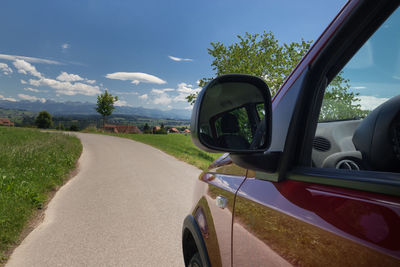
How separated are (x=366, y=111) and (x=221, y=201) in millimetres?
906

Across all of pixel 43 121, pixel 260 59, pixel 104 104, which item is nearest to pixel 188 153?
pixel 260 59

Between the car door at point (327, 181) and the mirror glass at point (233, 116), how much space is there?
118mm

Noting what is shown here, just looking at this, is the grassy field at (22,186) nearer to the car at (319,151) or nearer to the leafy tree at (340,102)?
the car at (319,151)

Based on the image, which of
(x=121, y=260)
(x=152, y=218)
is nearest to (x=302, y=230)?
(x=121, y=260)

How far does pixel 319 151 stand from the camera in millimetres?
1325

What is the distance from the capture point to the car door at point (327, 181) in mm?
750

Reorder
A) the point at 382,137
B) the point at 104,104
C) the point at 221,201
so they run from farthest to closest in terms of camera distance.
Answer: the point at 104,104
the point at 221,201
the point at 382,137

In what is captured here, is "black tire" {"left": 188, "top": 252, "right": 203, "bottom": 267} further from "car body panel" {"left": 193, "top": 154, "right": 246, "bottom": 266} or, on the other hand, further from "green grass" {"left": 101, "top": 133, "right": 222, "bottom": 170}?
"green grass" {"left": 101, "top": 133, "right": 222, "bottom": 170}

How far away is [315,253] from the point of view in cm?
88

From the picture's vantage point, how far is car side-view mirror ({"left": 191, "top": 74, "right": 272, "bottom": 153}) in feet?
4.26

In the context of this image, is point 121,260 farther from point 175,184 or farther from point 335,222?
point 175,184

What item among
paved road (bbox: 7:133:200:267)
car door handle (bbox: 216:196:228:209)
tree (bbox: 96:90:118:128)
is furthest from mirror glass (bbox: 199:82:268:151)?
tree (bbox: 96:90:118:128)

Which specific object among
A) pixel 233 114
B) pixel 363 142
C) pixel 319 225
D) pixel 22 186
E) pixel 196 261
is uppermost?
pixel 233 114

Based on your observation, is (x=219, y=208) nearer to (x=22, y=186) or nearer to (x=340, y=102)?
(x=340, y=102)
